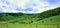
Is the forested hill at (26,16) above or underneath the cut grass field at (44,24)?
above

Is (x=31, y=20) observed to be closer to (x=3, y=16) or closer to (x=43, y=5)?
(x=43, y=5)

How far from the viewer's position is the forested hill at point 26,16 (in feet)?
6.93

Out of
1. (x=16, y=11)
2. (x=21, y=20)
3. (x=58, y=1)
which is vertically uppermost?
(x=58, y=1)

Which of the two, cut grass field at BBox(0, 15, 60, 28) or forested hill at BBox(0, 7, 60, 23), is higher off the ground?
forested hill at BBox(0, 7, 60, 23)

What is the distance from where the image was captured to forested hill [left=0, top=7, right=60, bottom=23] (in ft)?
6.93

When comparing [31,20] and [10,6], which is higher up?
[10,6]

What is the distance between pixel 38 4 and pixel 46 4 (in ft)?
0.44

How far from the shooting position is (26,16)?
2.14 meters

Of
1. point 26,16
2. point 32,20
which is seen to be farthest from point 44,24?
point 26,16

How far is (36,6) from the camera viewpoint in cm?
A: 215

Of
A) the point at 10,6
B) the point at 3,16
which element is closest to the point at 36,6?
the point at 10,6

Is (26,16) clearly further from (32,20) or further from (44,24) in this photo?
(44,24)

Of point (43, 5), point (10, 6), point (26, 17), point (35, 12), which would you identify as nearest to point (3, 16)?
point (10, 6)

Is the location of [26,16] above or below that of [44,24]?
above
